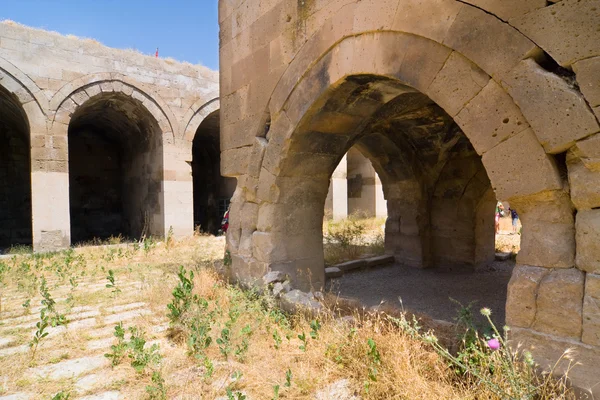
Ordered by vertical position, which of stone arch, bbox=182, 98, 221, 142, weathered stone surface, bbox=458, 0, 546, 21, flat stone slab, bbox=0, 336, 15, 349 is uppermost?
stone arch, bbox=182, 98, 221, 142

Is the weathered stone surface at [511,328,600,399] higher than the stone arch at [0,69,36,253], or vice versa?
the stone arch at [0,69,36,253]

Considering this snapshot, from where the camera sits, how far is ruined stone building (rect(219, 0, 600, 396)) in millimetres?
1866

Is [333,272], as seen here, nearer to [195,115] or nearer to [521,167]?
[521,167]

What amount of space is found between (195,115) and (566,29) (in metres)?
9.43

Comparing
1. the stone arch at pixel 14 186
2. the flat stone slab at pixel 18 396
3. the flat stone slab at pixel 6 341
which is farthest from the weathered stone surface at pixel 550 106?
the stone arch at pixel 14 186

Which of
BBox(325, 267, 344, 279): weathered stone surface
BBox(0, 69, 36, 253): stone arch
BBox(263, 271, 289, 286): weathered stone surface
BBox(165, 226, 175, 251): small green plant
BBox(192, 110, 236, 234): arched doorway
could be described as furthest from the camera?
BBox(192, 110, 236, 234): arched doorway

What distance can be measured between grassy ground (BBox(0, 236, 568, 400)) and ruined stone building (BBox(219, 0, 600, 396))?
1.53 ft

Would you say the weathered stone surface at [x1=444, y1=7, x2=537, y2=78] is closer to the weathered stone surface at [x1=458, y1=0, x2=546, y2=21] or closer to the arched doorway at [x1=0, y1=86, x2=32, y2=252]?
the weathered stone surface at [x1=458, y1=0, x2=546, y2=21]

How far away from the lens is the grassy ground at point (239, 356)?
215cm

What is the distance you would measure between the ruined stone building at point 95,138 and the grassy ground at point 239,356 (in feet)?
17.3

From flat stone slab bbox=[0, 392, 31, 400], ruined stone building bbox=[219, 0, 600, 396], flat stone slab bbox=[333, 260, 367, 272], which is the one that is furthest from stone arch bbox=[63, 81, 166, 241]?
flat stone slab bbox=[0, 392, 31, 400]

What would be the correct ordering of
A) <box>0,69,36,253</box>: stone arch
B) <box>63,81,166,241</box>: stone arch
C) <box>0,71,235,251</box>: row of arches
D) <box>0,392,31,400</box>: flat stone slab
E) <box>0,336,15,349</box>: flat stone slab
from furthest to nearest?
<box>0,69,36,253</box>: stone arch < <box>63,81,166,241</box>: stone arch < <box>0,71,235,251</box>: row of arches < <box>0,336,15,349</box>: flat stone slab < <box>0,392,31,400</box>: flat stone slab

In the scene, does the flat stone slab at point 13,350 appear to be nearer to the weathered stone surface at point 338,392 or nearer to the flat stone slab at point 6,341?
the flat stone slab at point 6,341

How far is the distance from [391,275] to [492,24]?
5.07 meters
